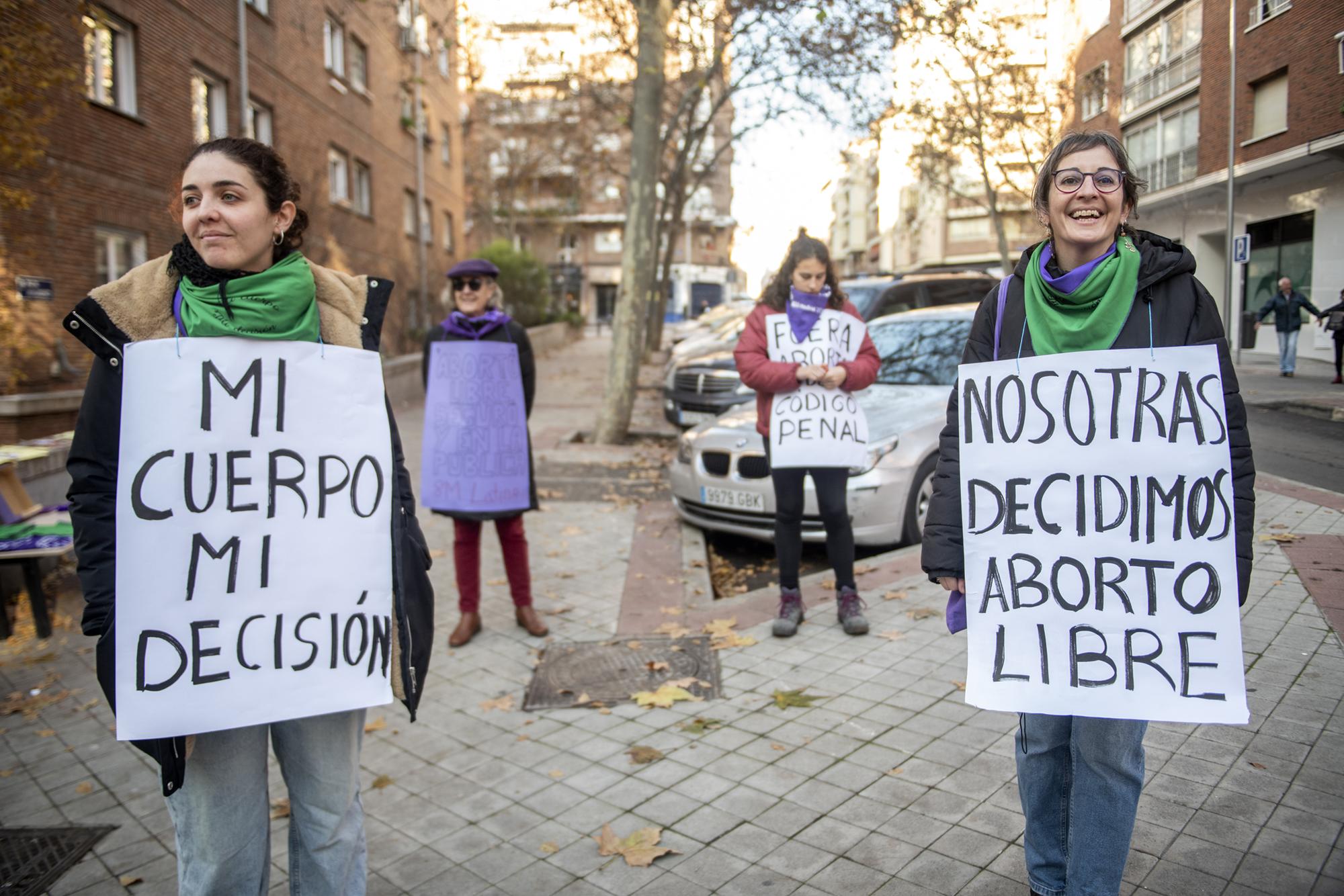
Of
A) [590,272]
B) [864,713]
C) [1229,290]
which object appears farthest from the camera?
[590,272]

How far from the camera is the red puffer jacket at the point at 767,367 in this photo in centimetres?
488

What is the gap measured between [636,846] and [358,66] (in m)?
23.0

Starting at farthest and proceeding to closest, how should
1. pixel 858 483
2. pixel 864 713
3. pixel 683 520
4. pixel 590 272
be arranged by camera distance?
pixel 590 272
pixel 683 520
pixel 858 483
pixel 864 713

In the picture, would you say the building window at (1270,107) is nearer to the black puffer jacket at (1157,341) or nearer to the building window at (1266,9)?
the building window at (1266,9)

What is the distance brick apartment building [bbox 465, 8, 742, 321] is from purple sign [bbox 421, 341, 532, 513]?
8958 mm

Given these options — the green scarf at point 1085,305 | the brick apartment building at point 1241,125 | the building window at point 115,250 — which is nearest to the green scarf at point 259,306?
the green scarf at point 1085,305

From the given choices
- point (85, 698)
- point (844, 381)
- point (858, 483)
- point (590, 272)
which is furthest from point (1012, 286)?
point (590, 272)

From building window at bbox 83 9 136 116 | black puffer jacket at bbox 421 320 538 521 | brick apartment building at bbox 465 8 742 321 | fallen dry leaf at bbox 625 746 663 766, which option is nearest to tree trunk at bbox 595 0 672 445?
brick apartment building at bbox 465 8 742 321

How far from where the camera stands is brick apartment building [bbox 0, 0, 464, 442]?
36.0 feet

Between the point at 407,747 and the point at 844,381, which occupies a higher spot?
the point at 844,381

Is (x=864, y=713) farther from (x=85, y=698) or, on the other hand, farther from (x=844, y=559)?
(x=85, y=698)

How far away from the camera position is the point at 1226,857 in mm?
2666

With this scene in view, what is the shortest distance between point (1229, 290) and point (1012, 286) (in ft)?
4.39

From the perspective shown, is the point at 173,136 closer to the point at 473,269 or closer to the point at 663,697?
the point at 473,269
